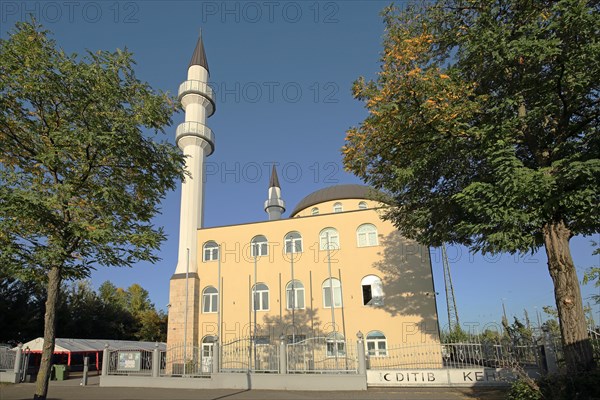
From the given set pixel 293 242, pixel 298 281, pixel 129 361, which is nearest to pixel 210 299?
pixel 298 281

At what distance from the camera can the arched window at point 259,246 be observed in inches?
1059

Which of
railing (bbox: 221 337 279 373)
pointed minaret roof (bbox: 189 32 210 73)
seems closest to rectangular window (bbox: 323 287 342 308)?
railing (bbox: 221 337 279 373)

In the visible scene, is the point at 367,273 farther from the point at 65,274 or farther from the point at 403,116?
the point at 65,274

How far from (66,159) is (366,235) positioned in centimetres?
1917

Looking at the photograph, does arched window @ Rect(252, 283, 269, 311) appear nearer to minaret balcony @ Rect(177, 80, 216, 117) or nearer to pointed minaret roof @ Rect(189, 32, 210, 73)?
minaret balcony @ Rect(177, 80, 216, 117)

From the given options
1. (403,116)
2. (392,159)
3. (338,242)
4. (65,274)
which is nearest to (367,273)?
(338,242)

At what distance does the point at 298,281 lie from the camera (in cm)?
2561

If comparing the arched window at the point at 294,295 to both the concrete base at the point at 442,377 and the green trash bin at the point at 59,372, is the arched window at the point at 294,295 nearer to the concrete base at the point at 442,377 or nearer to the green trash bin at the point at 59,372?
the concrete base at the point at 442,377

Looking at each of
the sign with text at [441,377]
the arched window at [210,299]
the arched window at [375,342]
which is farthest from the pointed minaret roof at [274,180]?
the sign with text at [441,377]

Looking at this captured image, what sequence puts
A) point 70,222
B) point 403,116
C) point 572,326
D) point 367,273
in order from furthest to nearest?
point 367,273 < point 403,116 < point 572,326 < point 70,222

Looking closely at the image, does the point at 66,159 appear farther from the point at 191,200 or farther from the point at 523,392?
the point at 191,200

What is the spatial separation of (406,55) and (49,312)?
988cm

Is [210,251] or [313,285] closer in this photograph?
[313,285]

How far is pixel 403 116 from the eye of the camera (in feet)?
31.7
